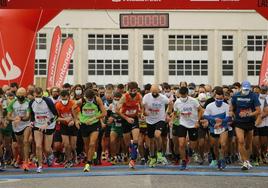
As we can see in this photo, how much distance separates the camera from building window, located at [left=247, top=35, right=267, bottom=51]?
212 ft

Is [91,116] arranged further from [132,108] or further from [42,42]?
[42,42]

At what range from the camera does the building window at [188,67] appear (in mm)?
63875

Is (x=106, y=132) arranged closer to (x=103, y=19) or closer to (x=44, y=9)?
(x=44, y=9)

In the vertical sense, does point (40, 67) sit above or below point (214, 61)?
below

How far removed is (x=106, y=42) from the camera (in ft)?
206

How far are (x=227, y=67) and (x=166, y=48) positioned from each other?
667cm

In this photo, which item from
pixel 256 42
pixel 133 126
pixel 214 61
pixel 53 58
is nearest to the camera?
pixel 133 126

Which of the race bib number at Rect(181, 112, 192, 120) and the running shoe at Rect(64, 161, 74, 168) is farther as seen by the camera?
the running shoe at Rect(64, 161, 74, 168)

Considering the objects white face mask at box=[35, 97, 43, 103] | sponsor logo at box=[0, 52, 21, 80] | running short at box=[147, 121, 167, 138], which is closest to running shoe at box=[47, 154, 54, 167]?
white face mask at box=[35, 97, 43, 103]

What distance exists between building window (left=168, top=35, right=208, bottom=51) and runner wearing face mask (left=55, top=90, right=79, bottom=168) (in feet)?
157

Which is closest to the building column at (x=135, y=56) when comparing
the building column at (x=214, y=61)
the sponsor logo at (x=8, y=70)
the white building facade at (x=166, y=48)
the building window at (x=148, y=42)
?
the white building facade at (x=166, y=48)

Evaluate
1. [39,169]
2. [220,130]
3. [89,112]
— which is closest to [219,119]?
[220,130]

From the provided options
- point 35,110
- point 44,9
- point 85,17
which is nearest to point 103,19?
point 85,17

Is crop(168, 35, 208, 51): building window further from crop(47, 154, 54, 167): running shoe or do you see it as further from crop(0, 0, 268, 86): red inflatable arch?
crop(47, 154, 54, 167): running shoe
